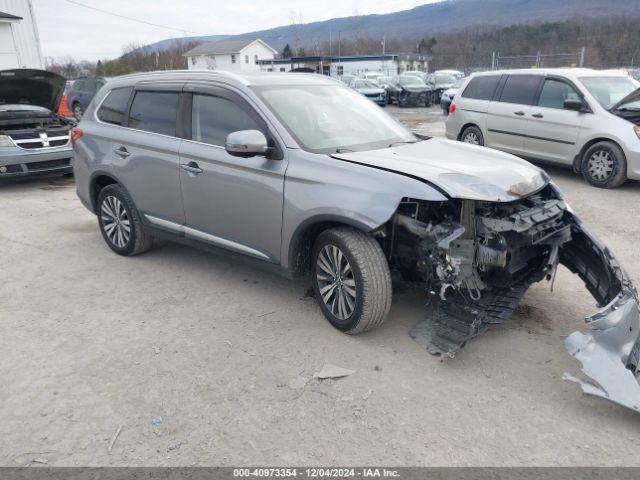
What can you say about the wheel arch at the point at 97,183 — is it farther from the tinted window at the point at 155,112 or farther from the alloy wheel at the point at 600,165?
the alloy wheel at the point at 600,165

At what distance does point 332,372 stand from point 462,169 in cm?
166

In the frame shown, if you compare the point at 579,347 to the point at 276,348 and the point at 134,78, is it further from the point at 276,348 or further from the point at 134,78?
the point at 134,78

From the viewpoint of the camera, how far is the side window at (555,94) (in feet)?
27.3

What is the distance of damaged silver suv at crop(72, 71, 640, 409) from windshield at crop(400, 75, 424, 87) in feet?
71.1

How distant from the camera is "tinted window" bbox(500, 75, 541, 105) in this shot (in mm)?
8828

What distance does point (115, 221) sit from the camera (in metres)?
5.51

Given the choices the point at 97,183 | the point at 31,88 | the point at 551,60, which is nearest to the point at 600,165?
the point at 97,183

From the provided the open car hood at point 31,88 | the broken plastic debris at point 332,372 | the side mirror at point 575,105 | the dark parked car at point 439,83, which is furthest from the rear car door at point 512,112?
the dark parked car at point 439,83

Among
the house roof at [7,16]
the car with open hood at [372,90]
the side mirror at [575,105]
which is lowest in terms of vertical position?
the car with open hood at [372,90]

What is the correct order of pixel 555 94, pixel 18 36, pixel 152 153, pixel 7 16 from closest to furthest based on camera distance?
1. pixel 152 153
2. pixel 555 94
3. pixel 7 16
4. pixel 18 36

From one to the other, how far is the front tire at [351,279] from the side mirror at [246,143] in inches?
30.8

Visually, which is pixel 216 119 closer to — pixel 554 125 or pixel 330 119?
pixel 330 119

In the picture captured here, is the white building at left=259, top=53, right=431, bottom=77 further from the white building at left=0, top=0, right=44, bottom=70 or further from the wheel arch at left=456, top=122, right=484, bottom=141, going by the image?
the wheel arch at left=456, top=122, right=484, bottom=141

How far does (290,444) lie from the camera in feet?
9.00
